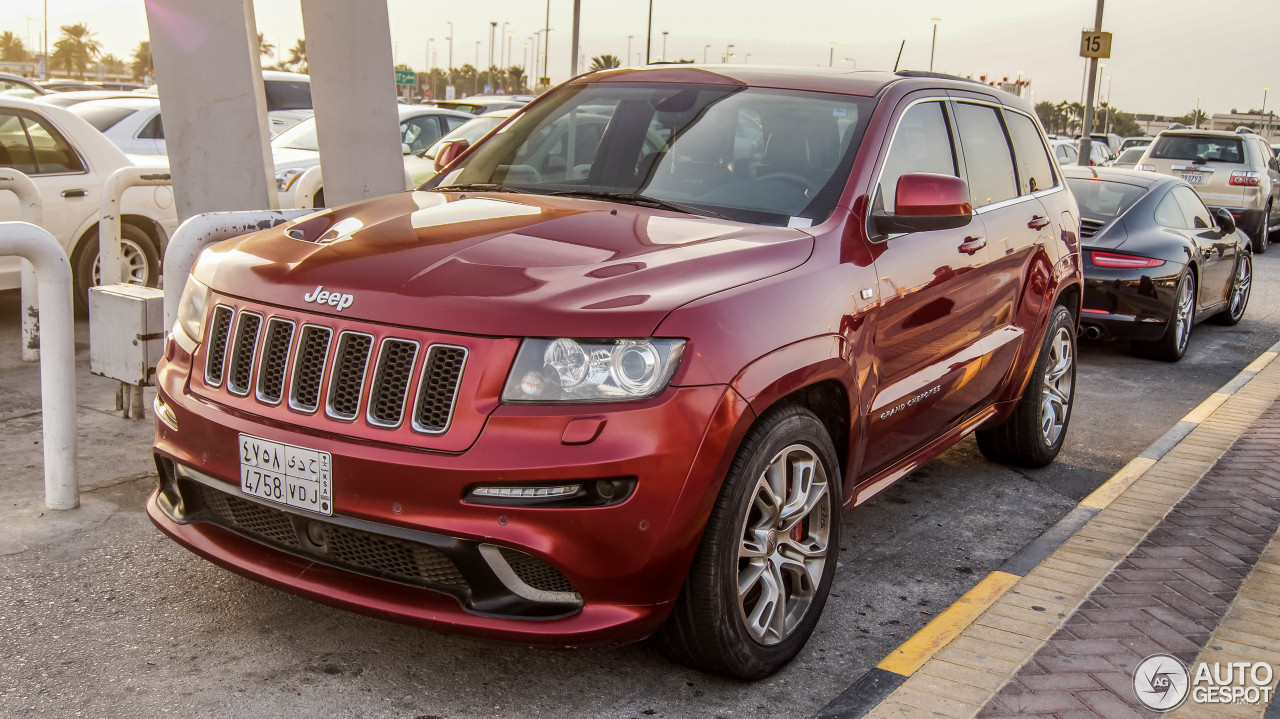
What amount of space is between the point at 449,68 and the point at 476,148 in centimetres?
13321

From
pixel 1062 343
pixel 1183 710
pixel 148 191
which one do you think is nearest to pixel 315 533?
pixel 1183 710

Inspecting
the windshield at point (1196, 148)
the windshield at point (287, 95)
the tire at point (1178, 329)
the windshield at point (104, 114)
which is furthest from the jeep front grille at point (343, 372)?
the windshield at point (1196, 148)

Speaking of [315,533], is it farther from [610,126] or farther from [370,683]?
[610,126]

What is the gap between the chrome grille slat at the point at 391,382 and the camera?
3.04m

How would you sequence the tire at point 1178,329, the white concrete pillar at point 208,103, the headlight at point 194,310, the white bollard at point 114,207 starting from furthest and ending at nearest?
1. the tire at point 1178,329
2. the white bollard at point 114,207
3. the white concrete pillar at point 208,103
4. the headlight at point 194,310

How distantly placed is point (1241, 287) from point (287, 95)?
13.3 m

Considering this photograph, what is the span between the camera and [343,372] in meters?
3.12

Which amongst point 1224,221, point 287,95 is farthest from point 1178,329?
point 287,95

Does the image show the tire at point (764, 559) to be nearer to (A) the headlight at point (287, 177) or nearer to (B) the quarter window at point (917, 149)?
(B) the quarter window at point (917, 149)

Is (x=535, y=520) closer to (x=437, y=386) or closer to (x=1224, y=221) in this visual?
(x=437, y=386)

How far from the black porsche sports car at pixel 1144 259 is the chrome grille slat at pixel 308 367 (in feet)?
24.2

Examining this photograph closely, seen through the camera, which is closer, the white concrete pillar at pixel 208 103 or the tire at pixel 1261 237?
the white concrete pillar at pixel 208 103

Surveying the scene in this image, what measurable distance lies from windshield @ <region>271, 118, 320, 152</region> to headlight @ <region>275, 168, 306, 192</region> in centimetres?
114

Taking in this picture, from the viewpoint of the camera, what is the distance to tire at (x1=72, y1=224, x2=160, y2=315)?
8.48m
